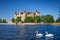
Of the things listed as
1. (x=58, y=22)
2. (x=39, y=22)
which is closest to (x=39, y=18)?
(x=39, y=22)

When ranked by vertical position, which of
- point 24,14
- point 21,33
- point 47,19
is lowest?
point 21,33

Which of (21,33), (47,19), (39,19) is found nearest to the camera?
(39,19)

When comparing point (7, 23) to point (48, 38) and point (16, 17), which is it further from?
point (48, 38)

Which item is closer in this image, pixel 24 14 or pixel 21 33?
pixel 21 33

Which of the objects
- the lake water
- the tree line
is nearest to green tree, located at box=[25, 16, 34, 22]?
the tree line

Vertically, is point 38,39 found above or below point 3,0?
below

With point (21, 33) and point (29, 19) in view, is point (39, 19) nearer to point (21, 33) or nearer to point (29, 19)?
point (29, 19)

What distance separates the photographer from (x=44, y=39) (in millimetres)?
5996

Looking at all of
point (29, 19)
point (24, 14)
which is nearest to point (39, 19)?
point (29, 19)

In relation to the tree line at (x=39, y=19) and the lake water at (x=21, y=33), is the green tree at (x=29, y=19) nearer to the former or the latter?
the tree line at (x=39, y=19)

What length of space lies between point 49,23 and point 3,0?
1597mm

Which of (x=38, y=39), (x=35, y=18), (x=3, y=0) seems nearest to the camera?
(x=38, y=39)

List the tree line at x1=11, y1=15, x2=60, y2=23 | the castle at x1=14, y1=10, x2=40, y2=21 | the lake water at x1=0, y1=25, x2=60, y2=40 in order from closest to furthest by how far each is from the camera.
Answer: the lake water at x1=0, y1=25, x2=60, y2=40 → the tree line at x1=11, y1=15, x2=60, y2=23 → the castle at x1=14, y1=10, x2=40, y2=21

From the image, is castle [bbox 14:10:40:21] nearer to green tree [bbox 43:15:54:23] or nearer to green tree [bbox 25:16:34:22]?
green tree [bbox 25:16:34:22]
